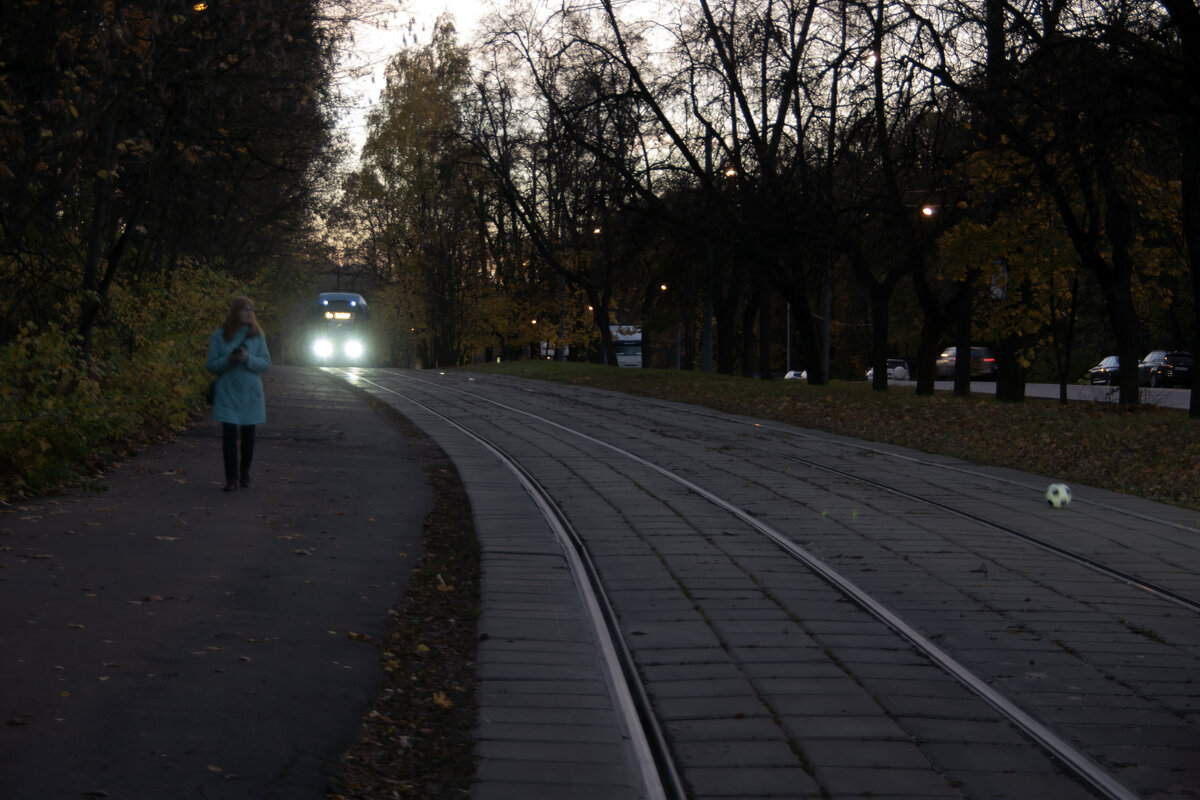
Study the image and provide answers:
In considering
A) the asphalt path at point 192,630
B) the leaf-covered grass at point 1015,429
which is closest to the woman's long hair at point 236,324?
the asphalt path at point 192,630

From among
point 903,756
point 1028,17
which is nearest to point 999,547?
point 903,756

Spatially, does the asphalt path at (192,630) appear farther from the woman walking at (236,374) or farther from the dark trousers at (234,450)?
the woman walking at (236,374)

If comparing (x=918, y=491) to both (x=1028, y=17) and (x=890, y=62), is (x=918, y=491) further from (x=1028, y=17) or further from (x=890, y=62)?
(x=890, y=62)

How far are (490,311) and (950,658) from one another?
5158 cm

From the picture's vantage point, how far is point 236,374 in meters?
10.5

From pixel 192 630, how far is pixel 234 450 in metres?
4.78

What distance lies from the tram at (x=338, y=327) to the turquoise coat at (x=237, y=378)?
51140mm

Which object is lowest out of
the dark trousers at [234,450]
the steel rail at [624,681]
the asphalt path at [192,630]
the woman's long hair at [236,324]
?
the steel rail at [624,681]

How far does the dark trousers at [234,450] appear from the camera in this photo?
10508 millimetres

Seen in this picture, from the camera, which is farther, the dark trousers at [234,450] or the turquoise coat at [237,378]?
the dark trousers at [234,450]

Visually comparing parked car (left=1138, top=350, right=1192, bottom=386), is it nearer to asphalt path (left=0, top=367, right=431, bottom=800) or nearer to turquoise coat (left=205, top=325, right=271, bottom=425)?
asphalt path (left=0, top=367, right=431, bottom=800)

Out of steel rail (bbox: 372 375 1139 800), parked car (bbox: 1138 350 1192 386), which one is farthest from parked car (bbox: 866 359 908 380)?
steel rail (bbox: 372 375 1139 800)

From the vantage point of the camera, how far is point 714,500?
11.6 m

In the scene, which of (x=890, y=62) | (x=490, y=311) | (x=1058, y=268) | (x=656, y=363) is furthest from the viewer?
(x=656, y=363)
